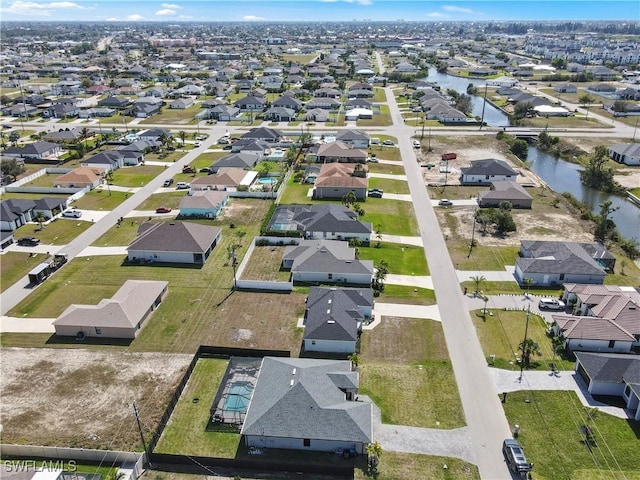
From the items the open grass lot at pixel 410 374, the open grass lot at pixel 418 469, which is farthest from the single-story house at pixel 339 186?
the open grass lot at pixel 418 469

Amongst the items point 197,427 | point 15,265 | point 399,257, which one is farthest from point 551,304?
point 15,265

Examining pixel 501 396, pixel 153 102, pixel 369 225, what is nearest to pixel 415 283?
pixel 369 225

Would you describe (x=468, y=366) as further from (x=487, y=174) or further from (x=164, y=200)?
(x=164, y=200)

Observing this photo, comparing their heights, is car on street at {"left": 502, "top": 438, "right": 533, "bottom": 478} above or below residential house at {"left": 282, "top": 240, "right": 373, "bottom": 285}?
below

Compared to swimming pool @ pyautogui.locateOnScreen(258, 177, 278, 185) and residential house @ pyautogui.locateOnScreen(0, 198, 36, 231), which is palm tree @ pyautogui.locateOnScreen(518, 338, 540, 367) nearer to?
swimming pool @ pyautogui.locateOnScreen(258, 177, 278, 185)

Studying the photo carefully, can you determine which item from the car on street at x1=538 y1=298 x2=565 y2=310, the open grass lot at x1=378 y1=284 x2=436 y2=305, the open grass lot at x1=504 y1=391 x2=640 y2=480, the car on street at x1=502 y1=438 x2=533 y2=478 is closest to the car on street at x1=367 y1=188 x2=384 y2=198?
the open grass lot at x1=378 y1=284 x2=436 y2=305

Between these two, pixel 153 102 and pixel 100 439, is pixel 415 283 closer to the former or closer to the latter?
pixel 100 439
